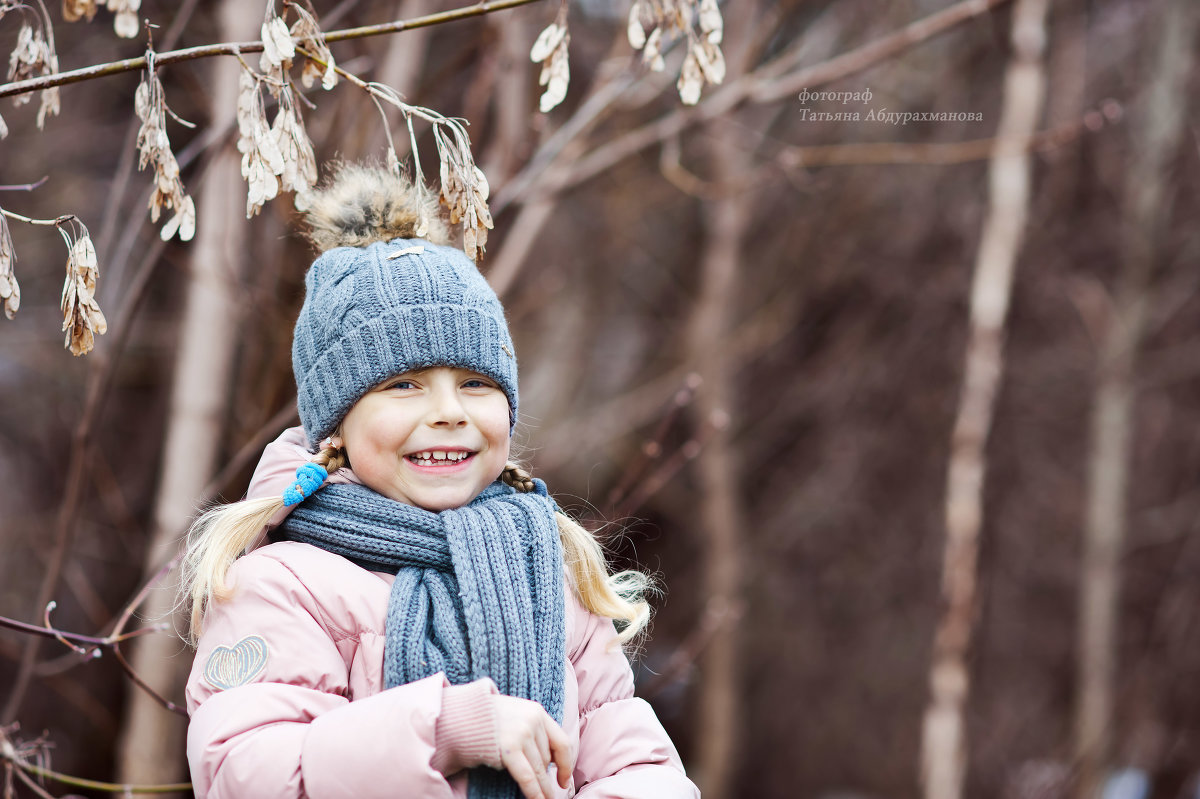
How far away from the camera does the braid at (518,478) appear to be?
2105 mm

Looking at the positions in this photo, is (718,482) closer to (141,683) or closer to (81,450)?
(81,450)

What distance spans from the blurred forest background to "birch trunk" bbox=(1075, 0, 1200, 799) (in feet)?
0.09

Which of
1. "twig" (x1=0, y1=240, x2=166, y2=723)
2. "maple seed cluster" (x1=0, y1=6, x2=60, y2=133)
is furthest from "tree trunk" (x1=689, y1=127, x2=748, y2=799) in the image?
"maple seed cluster" (x1=0, y1=6, x2=60, y2=133)

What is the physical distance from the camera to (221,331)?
Result: 3760 millimetres

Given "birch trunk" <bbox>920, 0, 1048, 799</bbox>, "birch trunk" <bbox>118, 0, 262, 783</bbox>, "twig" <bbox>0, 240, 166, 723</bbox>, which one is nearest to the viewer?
"twig" <bbox>0, 240, 166, 723</bbox>

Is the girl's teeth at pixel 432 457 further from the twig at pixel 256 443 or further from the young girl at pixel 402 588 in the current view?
the twig at pixel 256 443

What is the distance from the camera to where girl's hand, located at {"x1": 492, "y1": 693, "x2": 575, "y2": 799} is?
1.58m

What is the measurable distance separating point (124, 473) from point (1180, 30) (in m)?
7.28

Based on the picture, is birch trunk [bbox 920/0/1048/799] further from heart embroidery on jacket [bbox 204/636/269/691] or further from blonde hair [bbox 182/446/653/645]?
heart embroidery on jacket [bbox 204/636/269/691]

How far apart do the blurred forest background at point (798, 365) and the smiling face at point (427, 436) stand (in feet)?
2.96

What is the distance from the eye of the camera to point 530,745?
5.23 ft

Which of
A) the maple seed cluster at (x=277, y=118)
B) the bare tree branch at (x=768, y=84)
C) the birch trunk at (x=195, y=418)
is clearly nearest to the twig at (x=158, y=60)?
the maple seed cluster at (x=277, y=118)

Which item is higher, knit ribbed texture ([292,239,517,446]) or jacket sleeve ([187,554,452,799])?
knit ribbed texture ([292,239,517,446])

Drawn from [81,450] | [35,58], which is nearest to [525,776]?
[35,58]
